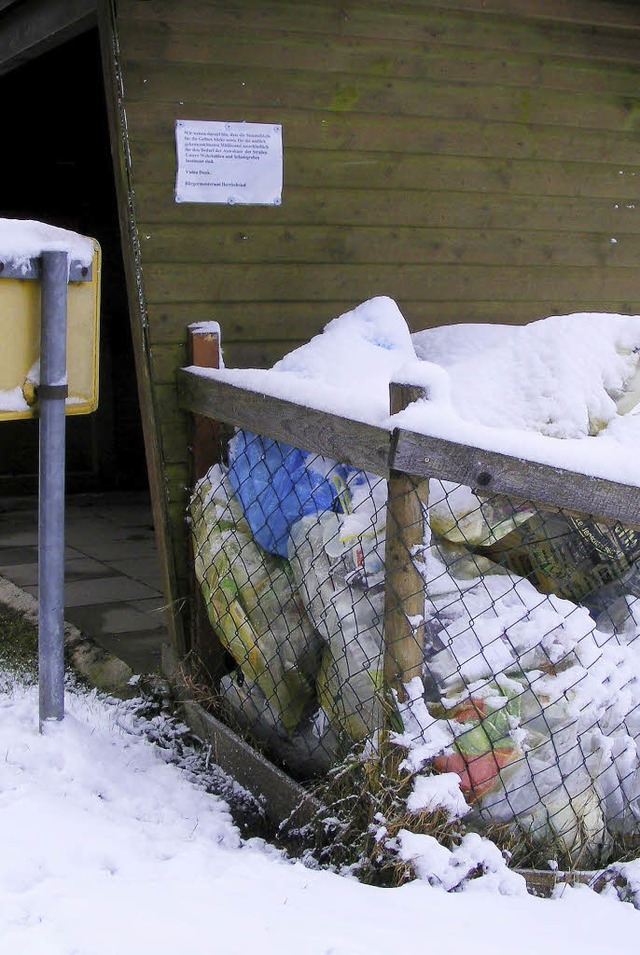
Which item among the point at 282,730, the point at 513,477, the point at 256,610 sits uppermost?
the point at 513,477

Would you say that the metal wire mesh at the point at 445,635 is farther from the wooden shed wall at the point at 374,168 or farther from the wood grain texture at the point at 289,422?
the wooden shed wall at the point at 374,168

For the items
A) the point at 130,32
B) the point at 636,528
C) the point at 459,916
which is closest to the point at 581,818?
the point at 459,916

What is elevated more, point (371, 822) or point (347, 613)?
point (347, 613)

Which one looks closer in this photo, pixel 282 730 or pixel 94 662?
pixel 282 730

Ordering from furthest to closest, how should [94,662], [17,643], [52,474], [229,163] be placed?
[17,643] → [94,662] → [229,163] → [52,474]

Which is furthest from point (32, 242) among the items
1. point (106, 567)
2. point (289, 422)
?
point (106, 567)

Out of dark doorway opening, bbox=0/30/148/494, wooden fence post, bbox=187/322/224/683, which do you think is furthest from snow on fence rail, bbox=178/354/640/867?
dark doorway opening, bbox=0/30/148/494

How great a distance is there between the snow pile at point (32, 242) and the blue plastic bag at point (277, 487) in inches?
33.9

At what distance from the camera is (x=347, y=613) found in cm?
295

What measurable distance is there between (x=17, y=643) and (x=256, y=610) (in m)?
1.53

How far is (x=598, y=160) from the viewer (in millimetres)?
4566

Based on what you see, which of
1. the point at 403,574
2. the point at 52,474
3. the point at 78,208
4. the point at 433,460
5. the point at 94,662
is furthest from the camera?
the point at 78,208

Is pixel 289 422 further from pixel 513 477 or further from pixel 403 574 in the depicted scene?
pixel 513 477

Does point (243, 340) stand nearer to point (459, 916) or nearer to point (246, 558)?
point (246, 558)
